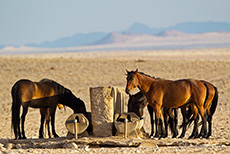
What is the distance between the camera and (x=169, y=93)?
458 inches

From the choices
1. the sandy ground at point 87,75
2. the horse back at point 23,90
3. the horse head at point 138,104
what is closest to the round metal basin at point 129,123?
the horse head at point 138,104

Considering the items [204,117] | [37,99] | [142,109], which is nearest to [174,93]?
[204,117]

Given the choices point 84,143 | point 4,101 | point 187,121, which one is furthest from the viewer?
point 4,101

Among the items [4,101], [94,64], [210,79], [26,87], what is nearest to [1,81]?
[4,101]

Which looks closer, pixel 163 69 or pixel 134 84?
pixel 134 84

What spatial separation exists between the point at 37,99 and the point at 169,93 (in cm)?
364

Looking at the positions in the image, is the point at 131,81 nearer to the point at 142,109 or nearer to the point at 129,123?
the point at 129,123

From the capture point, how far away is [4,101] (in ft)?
80.5

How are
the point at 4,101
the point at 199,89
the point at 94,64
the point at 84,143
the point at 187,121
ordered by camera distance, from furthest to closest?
1. the point at 94,64
2. the point at 4,101
3. the point at 187,121
4. the point at 199,89
5. the point at 84,143

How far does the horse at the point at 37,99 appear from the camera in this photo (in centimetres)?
1231

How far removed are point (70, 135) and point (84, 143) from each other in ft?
3.48

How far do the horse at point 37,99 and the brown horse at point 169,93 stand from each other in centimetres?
211

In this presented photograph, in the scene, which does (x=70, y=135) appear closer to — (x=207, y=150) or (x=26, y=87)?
(x=26, y=87)

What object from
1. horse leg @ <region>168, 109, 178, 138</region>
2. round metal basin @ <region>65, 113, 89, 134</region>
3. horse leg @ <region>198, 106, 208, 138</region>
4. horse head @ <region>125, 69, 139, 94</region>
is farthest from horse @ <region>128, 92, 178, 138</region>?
round metal basin @ <region>65, 113, 89, 134</region>
